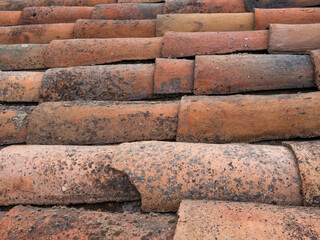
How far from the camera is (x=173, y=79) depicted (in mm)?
2062

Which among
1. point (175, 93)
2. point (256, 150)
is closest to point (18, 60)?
point (175, 93)

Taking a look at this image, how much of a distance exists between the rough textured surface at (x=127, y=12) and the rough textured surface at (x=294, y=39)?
4.55ft

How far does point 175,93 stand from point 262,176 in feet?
3.04

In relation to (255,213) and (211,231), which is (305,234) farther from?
(211,231)

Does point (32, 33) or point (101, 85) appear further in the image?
point (32, 33)

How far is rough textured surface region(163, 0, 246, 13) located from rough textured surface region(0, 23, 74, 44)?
1.05 meters

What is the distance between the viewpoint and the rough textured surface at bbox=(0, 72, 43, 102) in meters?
2.19

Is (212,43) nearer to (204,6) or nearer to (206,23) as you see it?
(206,23)

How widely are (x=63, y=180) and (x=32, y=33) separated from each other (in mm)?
2191

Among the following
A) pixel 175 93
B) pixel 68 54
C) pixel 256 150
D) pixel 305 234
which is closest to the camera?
pixel 305 234

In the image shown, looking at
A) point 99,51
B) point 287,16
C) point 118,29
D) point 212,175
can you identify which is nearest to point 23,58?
point 99,51

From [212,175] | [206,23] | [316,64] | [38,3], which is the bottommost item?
[212,175]

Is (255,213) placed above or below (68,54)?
below

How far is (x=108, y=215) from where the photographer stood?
130 centimetres
